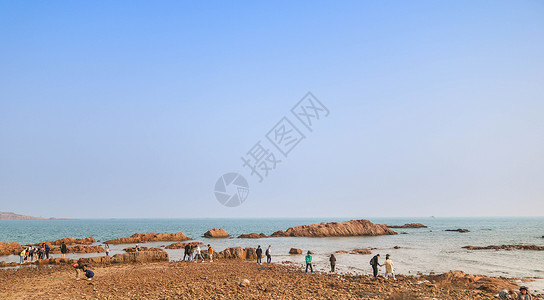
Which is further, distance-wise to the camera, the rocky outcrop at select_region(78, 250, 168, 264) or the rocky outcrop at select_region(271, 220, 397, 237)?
the rocky outcrop at select_region(271, 220, 397, 237)

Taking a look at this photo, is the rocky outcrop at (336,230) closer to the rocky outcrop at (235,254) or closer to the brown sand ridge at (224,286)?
the rocky outcrop at (235,254)

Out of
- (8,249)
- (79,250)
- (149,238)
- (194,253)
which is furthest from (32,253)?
(149,238)

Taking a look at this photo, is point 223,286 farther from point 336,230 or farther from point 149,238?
point 336,230

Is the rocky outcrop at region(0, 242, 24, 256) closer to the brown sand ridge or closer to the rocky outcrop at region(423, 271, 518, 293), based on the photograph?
the brown sand ridge

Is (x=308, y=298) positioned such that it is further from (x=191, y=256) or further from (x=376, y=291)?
(x=191, y=256)

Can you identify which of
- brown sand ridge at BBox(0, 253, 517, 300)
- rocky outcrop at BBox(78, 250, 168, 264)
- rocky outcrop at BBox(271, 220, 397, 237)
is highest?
brown sand ridge at BBox(0, 253, 517, 300)

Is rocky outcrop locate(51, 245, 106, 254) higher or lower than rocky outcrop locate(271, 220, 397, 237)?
higher

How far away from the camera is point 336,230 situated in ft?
309

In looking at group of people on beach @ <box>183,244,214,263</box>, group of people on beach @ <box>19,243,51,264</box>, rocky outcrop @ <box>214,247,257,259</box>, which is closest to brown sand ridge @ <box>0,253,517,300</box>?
group of people on beach @ <box>183,244,214,263</box>

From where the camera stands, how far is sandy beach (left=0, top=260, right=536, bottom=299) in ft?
62.1

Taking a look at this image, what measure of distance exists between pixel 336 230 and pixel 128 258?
6787cm

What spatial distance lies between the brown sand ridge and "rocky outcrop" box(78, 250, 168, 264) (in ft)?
20.3

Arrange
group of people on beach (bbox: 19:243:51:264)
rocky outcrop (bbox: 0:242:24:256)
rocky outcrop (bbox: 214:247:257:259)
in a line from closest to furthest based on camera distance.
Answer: group of people on beach (bbox: 19:243:51:264)
rocky outcrop (bbox: 214:247:257:259)
rocky outcrop (bbox: 0:242:24:256)

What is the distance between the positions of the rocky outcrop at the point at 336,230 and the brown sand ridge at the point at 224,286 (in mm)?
65601
